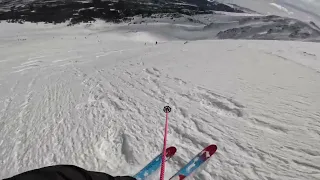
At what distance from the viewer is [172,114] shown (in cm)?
506

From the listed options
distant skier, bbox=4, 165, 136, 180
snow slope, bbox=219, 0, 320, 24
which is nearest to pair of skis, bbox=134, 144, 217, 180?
distant skier, bbox=4, 165, 136, 180

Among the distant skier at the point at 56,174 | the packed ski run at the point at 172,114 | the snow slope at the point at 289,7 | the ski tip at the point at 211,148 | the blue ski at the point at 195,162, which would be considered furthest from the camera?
the snow slope at the point at 289,7

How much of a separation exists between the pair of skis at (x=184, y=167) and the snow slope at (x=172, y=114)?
4.0 inches

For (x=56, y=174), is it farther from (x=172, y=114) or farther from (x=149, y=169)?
(x=172, y=114)

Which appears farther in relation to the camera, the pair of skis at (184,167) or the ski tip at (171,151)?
the ski tip at (171,151)

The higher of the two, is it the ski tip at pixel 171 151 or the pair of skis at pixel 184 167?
the pair of skis at pixel 184 167

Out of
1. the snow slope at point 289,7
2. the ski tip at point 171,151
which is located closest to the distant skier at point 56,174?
the ski tip at point 171,151

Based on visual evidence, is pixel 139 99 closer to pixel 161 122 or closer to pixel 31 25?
pixel 161 122

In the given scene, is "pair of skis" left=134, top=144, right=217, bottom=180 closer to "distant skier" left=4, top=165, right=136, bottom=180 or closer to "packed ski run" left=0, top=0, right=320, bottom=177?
"packed ski run" left=0, top=0, right=320, bottom=177

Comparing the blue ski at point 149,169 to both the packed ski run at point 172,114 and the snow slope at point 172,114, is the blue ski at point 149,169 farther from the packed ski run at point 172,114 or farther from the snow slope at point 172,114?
the snow slope at point 172,114

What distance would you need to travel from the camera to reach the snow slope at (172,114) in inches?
142

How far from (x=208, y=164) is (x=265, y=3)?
26216 mm

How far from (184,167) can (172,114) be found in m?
1.80

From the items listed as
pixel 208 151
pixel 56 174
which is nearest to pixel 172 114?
pixel 208 151
